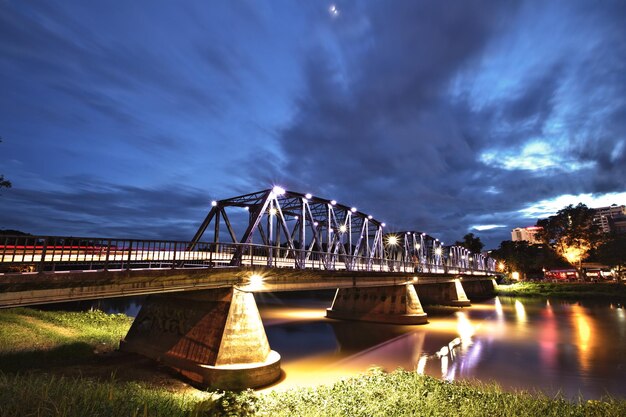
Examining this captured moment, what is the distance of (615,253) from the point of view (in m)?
88.9

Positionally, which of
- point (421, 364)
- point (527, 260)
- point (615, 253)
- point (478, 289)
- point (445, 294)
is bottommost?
point (421, 364)

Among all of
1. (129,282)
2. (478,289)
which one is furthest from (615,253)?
(129,282)

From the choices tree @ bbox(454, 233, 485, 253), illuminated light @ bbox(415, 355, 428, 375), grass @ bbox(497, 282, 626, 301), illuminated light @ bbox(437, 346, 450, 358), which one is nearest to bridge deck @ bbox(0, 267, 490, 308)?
illuminated light @ bbox(415, 355, 428, 375)

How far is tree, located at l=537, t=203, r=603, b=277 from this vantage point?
98262mm

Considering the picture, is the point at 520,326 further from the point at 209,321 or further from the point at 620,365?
the point at 209,321

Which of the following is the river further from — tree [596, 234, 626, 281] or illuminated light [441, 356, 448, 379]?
tree [596, 234, 626, 281]

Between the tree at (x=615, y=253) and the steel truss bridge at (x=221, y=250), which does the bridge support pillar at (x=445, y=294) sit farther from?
the tree at (x=615, y=253)

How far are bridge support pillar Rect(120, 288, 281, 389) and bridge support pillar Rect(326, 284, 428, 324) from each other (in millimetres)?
26792

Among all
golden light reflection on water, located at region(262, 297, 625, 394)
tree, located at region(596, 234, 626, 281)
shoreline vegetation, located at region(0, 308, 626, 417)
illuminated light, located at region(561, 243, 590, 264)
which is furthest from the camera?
illuminated light, located at region(561, 243, 590, 264)

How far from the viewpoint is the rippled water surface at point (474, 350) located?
20.8 metres

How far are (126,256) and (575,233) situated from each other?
121665 mm

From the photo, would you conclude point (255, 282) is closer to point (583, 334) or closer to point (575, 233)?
point (583, 334)

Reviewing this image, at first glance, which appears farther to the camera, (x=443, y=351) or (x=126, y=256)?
(x=443, y=351)

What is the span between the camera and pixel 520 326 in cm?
4259
